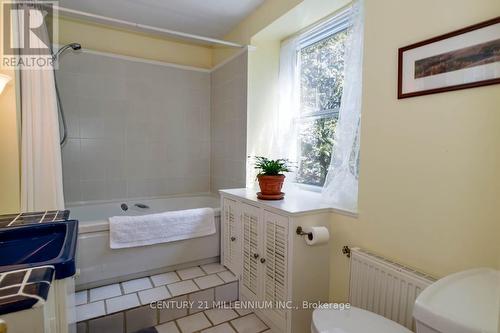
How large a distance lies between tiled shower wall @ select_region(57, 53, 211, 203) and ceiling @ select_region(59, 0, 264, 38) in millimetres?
445

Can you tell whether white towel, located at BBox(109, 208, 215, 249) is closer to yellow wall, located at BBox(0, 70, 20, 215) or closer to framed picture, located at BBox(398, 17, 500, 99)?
yellow wall, located at BBox(0, 70, 20, 215)

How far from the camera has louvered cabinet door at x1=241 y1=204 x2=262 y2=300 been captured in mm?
1826

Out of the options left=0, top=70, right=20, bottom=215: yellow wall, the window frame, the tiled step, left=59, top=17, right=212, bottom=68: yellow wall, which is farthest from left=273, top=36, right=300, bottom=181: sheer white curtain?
left=0, top=70, right=20, bottom=215: yellow wall

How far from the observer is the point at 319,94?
225 cm

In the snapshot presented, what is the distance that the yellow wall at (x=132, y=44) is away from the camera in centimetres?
262

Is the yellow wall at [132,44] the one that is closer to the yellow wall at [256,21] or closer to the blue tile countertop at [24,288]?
the yellow wall at [256,21]

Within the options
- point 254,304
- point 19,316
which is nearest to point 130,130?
point 254,304

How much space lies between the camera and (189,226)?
2.25 metres

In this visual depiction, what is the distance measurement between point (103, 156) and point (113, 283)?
1361 millimetres

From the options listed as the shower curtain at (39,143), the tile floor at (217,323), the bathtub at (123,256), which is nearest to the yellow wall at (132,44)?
the shower curtain at (39,143)

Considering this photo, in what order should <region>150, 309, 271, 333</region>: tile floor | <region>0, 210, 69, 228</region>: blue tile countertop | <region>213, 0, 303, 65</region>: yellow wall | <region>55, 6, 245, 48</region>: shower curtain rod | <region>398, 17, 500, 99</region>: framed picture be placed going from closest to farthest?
1. <region>398, 17, 500, 99</region>: framed picture
2. <region>0, 210, 69, 228</region>: blue tile countertop
3. <region>150, 309, 271, 333</region>: tile floor
4. <region>55, 6, 245, 48</region>: shower curtain rod
5. <region>213, 0, 303, 65</region>: yellow wall

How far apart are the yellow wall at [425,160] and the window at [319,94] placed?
61 centimetres

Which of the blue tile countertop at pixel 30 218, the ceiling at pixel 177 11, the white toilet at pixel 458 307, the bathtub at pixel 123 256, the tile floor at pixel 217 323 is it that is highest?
the ceiling at pixel 177 11

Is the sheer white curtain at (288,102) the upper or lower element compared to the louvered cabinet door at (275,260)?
upper
